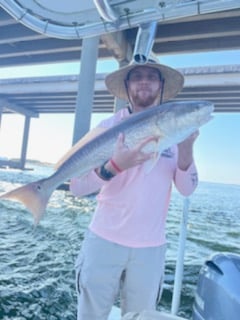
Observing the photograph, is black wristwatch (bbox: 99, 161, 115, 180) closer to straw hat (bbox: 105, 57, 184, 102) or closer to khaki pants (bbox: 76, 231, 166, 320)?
khaki pants (bbox: 76, 231, 166, 320)

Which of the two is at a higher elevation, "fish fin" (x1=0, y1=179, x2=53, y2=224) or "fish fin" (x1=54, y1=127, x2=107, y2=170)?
"fish fin" (x1=54, y1=127, x2=107, y2=170)

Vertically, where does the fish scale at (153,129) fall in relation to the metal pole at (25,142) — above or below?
below

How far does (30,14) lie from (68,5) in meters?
0.24

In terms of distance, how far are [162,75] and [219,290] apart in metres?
1.34

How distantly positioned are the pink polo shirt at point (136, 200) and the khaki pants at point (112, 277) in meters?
0.06

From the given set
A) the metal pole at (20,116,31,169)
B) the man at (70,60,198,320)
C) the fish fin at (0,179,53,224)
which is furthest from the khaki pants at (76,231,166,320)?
the metal pole at (20,116,31,169)

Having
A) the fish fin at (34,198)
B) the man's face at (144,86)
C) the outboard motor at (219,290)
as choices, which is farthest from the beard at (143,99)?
the outboard motor at (219,290)

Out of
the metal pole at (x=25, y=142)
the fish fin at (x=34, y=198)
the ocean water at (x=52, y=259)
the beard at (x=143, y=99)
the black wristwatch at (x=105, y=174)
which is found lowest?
the ocean water at (x=52, y=259)

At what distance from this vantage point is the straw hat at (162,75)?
2097mm

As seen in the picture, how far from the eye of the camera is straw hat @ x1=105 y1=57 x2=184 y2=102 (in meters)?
2.10

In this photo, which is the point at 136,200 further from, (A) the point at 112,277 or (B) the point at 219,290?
(B) the point at 219,290

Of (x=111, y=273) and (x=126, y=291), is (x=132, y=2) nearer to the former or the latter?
(x=111, y=273)

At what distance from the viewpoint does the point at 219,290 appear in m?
1.81

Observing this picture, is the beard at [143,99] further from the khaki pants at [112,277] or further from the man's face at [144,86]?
the khaki pants at [112,277]
